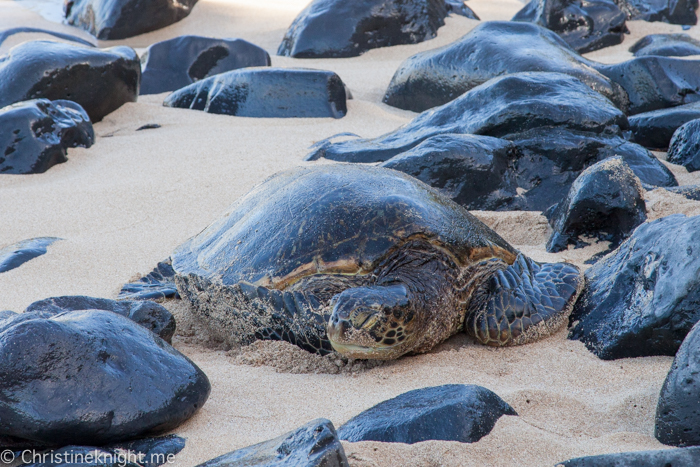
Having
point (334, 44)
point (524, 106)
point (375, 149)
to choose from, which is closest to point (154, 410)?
point (375, 149)

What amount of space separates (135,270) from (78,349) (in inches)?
64.5

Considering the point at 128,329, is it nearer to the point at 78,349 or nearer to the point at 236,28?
the point at 78,349

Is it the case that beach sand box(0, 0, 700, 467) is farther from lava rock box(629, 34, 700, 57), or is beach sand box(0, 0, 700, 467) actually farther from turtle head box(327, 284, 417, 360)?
lava rock box(629, 34, 700, 57)

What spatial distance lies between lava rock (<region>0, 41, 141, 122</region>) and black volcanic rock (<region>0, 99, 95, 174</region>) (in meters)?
0.65

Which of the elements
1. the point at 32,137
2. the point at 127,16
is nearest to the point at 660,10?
the point at 127,16

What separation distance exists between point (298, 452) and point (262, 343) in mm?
1169

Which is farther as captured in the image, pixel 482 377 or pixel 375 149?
pixel 375 149

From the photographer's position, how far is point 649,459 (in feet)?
5.32

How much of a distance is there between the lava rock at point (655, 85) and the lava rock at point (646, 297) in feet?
12.3

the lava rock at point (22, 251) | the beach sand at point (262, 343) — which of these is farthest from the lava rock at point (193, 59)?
the lava rock at point (22, 251)

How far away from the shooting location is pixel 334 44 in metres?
8.66

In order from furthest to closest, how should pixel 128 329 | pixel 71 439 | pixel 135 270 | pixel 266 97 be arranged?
pixel 266 97 → pixel 135 270 → pixel 128 329 → pixel 71 439

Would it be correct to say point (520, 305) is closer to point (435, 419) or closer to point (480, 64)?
point (435, 419)

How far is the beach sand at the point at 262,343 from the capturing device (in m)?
1.96
